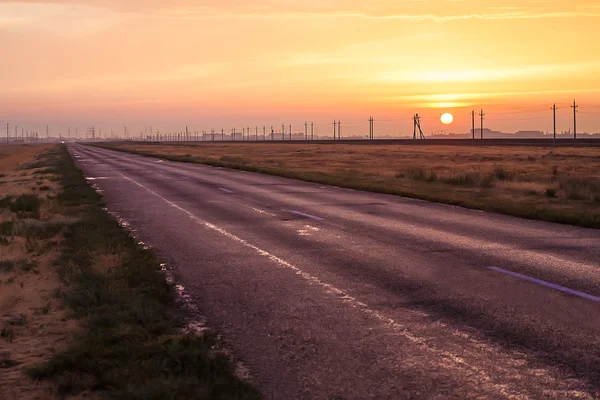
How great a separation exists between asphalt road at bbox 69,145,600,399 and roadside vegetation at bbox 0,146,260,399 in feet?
1.34

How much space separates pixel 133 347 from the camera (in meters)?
5.83

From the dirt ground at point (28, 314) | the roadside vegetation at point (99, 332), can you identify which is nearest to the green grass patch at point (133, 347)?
the roadside vegetation at point (99, 332)

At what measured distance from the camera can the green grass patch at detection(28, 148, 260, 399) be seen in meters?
4.88

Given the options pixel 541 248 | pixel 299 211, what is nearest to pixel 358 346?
pixel 541 248

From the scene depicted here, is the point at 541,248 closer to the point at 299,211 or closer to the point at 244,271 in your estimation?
the point at 244,271

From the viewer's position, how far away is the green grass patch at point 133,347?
16.0ft

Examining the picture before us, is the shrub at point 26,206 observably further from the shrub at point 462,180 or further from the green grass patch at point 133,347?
the shrub at point 462,180

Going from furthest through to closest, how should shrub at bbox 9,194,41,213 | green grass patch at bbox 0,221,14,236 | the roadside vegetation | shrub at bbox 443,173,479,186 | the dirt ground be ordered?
shrub at bbox 443,173,479,186 → shrub at bbox 9,194,41,213 → green grass patch at bbox 0,221,14,236 → the dirt ground → the roadside vegetation

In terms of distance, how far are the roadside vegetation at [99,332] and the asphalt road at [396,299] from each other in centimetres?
41

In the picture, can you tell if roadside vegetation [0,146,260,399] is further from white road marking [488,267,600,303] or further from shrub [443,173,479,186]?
shrub [443,173,479,186]

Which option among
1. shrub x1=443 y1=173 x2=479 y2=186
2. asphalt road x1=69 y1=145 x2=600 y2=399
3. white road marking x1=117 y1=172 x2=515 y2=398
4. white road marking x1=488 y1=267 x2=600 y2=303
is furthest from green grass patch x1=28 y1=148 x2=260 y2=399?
shrub x1=443 y1=173 x2=479 y2=186

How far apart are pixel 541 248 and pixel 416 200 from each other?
9.11 m

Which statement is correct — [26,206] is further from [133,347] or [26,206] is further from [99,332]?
[133,347]

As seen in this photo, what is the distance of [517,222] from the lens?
14.9 m
